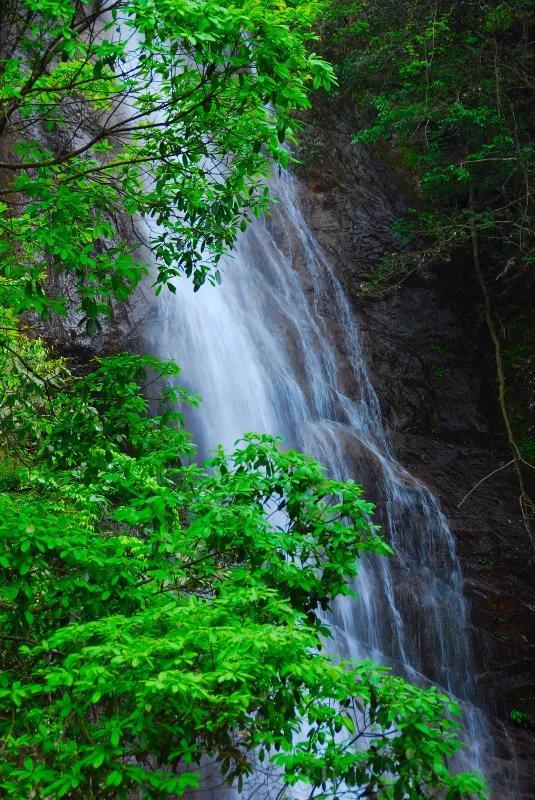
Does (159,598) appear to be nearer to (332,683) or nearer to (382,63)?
(332,683)

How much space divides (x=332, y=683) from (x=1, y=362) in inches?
132

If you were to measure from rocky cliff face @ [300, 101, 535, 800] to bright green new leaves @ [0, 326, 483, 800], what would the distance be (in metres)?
8.19

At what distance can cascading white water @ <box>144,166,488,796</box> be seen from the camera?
10.9m

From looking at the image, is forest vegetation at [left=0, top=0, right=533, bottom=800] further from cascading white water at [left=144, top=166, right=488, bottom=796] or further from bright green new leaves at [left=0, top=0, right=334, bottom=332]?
cascading white water at [left=144, top=166, right=488, bottom=796]

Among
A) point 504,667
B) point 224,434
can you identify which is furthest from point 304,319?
point 504,667

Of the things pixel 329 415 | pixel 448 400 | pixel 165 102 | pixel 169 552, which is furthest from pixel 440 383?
pixel 169 552

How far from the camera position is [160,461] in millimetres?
4703

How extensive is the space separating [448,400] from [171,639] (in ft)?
39.8

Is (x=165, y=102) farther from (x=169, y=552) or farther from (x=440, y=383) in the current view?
(x=440, y=383)

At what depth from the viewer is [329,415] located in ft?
41.8

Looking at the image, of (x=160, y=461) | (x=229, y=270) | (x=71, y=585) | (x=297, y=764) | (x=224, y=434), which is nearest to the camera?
(x=297, y=764)

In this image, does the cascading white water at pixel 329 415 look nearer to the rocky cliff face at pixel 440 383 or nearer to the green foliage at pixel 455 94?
the rocky cliff face at pixel 440 383

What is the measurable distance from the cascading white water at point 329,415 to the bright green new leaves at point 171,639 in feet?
18.0

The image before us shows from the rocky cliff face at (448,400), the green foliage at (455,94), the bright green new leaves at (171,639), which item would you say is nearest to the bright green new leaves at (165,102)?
the bright green new leaves at (171,639)
